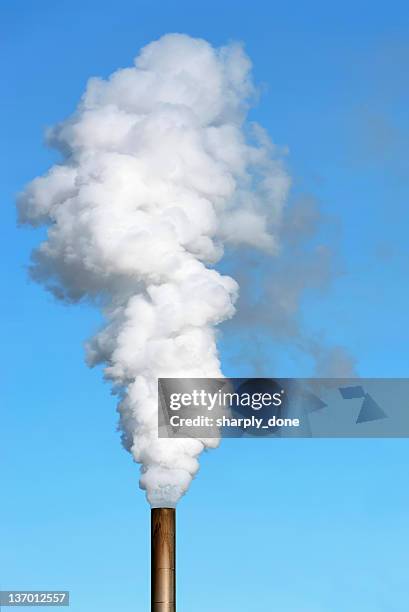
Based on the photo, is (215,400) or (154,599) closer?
(154,599)

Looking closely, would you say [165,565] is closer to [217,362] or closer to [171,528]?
[171,528]

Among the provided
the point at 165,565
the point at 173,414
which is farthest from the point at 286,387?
the point at 165,565

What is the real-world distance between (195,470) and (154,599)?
585 cm

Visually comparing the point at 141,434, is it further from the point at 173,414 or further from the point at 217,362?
the point at 217,362

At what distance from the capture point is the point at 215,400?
171 feet

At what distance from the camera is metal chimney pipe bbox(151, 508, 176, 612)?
1873 inches

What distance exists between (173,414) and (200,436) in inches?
57.5

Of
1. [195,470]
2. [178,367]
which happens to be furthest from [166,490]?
[178,367]

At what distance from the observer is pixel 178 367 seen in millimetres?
52281

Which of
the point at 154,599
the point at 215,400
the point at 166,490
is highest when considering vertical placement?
the point at 215,400

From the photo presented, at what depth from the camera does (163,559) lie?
4819 centimetres

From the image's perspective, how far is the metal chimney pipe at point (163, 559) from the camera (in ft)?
156

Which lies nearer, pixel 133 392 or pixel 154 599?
pixel 154 599

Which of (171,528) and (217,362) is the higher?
(217,362)
